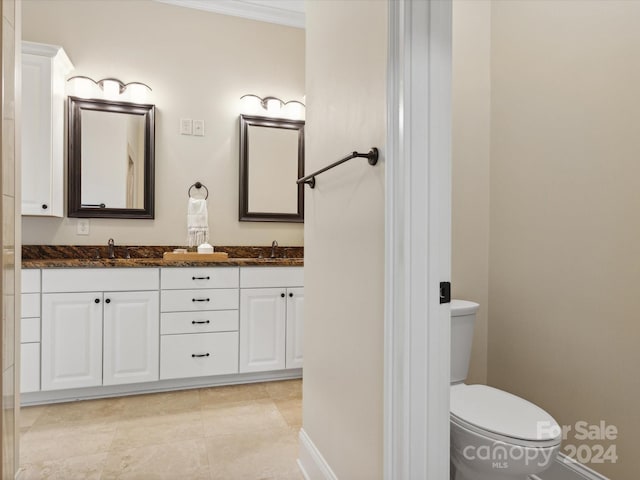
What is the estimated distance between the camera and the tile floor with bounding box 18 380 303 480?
1761 mm

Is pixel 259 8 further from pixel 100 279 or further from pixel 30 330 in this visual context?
pixel 30 330

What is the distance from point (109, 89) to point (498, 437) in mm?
3173

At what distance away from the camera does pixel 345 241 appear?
1406 millimetres

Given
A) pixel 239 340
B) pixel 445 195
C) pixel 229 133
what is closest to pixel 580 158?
pixel 445 195

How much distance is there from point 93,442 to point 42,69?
7.43 feet

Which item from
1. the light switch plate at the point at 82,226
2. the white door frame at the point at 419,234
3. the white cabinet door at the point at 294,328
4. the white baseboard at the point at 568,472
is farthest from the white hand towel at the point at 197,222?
the white baseboard at the point at 568,472

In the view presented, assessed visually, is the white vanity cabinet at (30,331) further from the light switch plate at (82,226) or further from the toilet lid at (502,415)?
the toilet lid at (502,415)

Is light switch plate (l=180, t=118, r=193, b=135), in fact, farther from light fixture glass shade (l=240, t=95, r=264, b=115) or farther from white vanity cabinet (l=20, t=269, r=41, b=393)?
white vanity cabinet (l=20, t=269, r=41, b=393)

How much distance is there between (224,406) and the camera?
2.46 m

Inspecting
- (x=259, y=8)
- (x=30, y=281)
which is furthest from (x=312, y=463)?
(x=259, y=8)

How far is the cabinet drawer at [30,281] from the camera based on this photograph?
2.36 meters

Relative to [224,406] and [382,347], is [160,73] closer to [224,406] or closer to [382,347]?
[224,406]

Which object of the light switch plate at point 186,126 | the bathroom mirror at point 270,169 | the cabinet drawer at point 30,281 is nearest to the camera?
the cabinet drawer at point 30,281

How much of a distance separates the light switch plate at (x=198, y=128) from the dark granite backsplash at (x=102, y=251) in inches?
35.4
